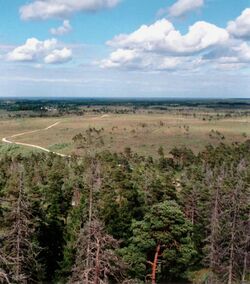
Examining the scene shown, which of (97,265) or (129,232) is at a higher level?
(97,265)

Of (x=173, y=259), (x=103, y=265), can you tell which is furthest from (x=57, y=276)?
(x=103, y=265)

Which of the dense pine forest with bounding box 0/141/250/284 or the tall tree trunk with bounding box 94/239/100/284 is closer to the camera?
the tall tree trunk with bounding box 94/239/100/284

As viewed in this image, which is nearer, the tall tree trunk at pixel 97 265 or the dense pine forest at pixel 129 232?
the tall tree trunk at pixel 97 265

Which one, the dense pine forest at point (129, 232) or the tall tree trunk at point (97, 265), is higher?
the tall tree trunk at point (97, 265)

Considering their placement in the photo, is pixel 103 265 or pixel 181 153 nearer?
pixel 103 265

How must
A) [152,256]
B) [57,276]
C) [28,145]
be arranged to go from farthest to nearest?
[28,145], [57,276], [152,256]

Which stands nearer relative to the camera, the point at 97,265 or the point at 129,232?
the point at 97,265

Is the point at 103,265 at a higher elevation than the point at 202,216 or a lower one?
higher

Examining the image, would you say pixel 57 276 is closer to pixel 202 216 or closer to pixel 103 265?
pixel 202 216

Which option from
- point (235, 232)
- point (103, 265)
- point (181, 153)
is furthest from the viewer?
point (181, 153)

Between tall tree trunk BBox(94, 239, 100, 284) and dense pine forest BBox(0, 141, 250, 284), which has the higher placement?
tall tree trunk BBox(94, 239, 100, 284)
